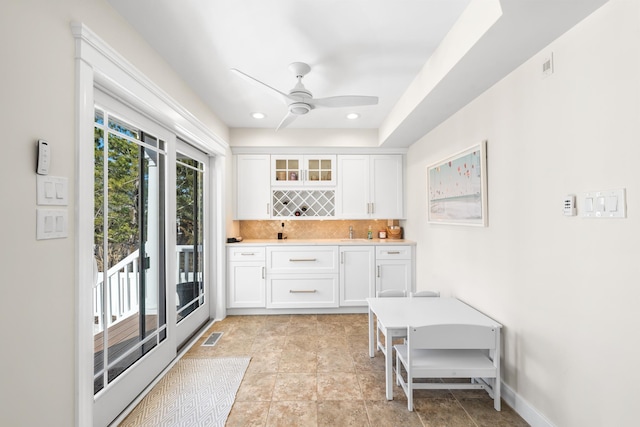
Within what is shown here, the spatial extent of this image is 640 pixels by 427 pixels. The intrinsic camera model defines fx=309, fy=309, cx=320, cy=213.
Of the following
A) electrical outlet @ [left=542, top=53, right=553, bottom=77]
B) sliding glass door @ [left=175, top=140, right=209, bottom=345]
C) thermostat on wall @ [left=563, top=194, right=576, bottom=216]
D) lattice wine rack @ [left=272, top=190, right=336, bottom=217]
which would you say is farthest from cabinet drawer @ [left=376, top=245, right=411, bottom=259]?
electrical outlet @ [left=542, top=53, right=553, bottom=77]

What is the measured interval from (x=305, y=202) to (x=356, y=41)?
270 cm

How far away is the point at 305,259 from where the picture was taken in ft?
13.3

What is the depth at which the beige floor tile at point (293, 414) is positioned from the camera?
6.43ft

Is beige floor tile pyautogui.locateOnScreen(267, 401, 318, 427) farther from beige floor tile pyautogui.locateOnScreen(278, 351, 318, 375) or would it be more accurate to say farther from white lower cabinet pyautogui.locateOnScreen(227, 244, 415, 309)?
white lower cabinet pyautogui.locateOnScreen(227, 244, 415, 309)

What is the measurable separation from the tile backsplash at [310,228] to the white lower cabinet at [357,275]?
708mm

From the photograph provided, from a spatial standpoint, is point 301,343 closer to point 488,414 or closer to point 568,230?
point 488,414

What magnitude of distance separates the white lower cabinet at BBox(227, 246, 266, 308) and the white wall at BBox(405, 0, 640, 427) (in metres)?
2.57

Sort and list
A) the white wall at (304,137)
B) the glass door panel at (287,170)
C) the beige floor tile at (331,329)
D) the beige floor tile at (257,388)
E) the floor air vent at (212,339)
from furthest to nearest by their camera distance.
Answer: the glass door panel at (287,170), the white wall at (304,137), the beige floor tile at (331,329), the floor air vent at (212,339), the beige floor tile at (257,388)

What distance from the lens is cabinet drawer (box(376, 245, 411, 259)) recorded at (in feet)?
13.4

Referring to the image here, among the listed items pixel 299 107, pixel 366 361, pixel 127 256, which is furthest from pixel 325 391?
pixel 299 107

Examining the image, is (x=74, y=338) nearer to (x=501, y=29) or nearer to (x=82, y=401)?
(x=82, y=401)

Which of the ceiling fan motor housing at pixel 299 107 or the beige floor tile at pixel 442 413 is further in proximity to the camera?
the ceiling fan motor housing at pixel 299 107

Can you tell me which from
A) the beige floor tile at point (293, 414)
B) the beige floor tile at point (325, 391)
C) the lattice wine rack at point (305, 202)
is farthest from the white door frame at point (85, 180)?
the lattice wine rack at point (305, 202)

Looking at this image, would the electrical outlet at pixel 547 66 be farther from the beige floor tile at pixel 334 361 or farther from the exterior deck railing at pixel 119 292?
the exterior deck railing at pixel 119 292
